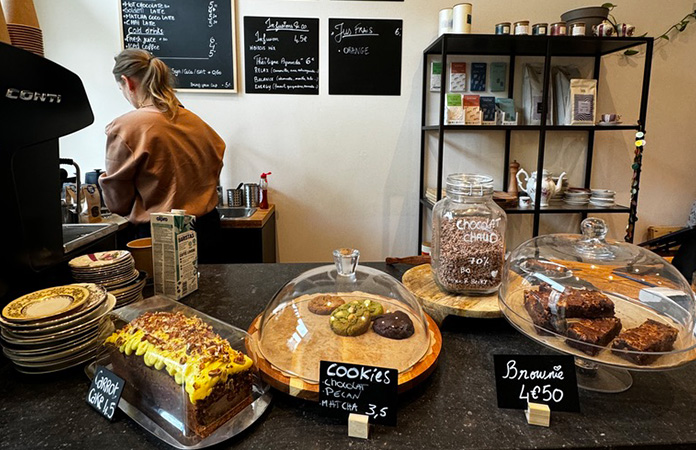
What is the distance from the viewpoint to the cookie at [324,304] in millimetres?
826

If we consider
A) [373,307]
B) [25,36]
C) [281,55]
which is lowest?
[373,307]

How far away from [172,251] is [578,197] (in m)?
2.48

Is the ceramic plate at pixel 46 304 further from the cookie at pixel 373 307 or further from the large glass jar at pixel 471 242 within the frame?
the large glass jar at pixel 471 242

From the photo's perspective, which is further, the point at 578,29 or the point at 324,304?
the point at 578,29

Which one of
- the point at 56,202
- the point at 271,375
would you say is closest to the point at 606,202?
the point at 271,375

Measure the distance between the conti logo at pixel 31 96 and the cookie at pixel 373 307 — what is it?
69 cm

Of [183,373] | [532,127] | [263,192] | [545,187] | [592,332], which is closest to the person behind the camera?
[183,373]

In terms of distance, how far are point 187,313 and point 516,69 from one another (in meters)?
2.68

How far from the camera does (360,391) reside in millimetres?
621

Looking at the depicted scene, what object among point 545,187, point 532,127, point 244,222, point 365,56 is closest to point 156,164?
point 244,222

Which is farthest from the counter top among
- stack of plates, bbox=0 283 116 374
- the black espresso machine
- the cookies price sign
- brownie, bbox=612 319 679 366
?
brownie, bbox=612 319 679 366

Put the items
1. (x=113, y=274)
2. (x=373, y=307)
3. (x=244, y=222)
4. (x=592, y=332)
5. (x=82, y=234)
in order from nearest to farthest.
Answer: (x=592, y=332)
(x=373, y=307)
(x=113, y=274)
(x=82, y=234)
(x=244, y=222)

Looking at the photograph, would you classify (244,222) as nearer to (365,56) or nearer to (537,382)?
(365,56)

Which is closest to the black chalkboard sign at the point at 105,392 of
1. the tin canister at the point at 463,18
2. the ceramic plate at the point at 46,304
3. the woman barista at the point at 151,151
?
the ceramic plate at the point at 46,304
